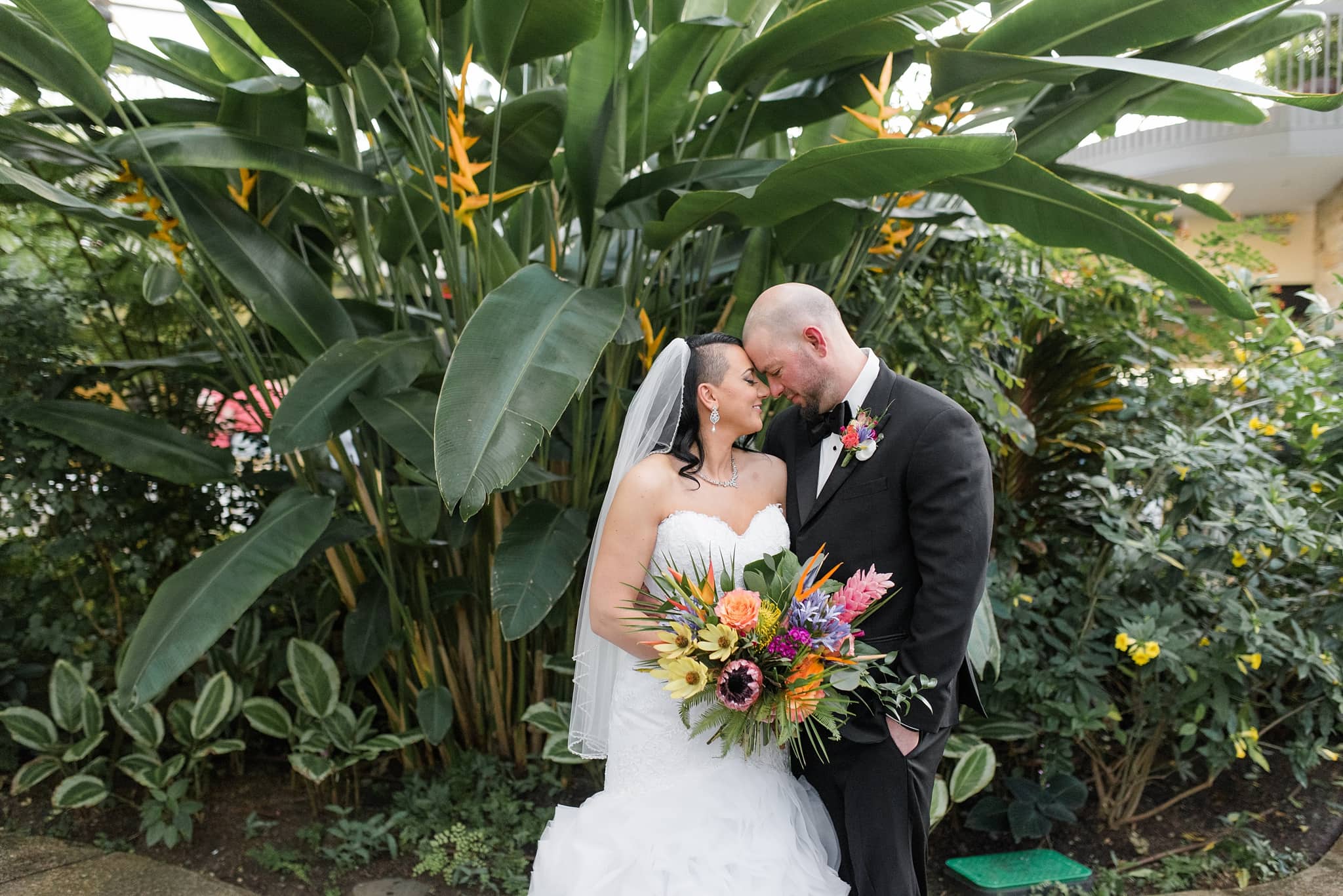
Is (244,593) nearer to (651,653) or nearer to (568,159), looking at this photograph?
(651,653)

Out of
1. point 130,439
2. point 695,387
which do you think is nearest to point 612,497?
point 695,387

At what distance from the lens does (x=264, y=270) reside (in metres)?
2.80

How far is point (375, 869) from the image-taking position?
3.03 metres

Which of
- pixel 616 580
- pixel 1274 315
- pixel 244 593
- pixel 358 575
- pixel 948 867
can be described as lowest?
pixel 948 867

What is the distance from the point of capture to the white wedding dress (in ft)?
6.20

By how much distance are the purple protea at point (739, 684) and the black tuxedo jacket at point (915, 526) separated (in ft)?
1.18

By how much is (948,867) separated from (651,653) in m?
1.71

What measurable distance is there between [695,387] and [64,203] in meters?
1.75

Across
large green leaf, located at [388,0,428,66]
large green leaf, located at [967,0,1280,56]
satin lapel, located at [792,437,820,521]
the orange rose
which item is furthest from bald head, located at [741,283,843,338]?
large green leaf, located at [388,0,428,66]

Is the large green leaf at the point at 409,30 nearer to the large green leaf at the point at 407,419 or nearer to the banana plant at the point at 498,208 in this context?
the banana plant at the point at 498,208

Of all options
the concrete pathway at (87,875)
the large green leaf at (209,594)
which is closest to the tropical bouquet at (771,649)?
the large green leaf at (209,594)

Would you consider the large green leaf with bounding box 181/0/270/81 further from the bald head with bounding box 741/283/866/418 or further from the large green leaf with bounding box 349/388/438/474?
the bald head with bounding box 741/283/866/418

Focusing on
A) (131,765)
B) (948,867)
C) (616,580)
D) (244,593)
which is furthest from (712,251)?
(131,765)

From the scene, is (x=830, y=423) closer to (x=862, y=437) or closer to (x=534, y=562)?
(x=862, y=437)
